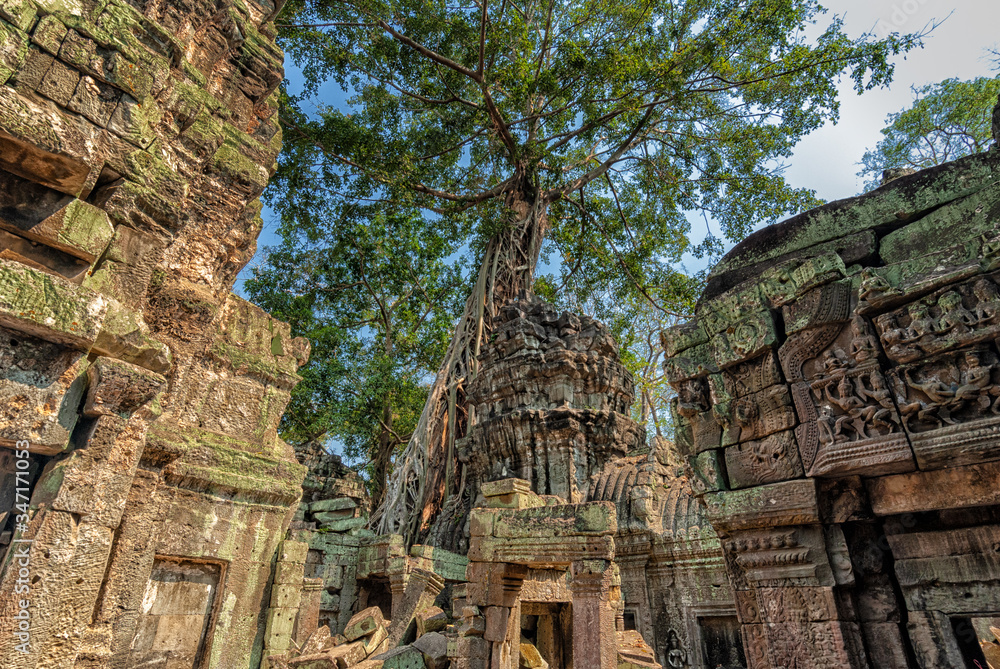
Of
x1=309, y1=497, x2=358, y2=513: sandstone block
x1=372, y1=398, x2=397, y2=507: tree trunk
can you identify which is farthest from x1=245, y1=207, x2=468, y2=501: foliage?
x1=309, y1=497, x2=358, y2=513: sandstone block

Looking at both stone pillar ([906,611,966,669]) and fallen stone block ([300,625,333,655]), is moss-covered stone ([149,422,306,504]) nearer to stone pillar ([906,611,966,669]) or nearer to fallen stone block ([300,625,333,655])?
fallen stone block ([300,625,333,655])

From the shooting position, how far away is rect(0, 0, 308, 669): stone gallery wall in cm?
233

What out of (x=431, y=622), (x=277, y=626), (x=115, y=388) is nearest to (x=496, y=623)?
(x=431, y=622)

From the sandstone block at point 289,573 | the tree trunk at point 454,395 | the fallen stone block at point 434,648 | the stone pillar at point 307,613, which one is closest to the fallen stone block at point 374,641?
the fallen stone block at point 434,648

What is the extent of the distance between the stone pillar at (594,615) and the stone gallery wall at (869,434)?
165cm

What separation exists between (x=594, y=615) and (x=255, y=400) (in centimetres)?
365

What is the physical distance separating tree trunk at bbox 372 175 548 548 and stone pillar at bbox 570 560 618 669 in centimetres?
490

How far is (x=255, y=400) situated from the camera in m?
4.38

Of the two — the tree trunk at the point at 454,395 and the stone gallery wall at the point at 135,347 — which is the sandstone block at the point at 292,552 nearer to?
the stone gallery wall at the point at 135,347

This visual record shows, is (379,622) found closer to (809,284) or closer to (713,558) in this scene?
(713,558)

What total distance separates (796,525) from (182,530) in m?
4.10

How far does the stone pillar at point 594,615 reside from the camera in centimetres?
496

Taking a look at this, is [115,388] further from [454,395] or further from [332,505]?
[454,395]

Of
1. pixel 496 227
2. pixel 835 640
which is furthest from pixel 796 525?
pixel 496 227
